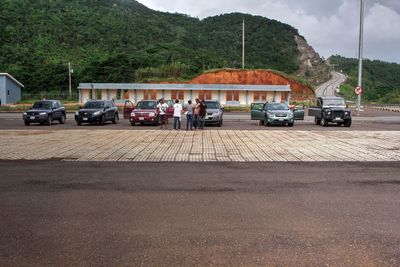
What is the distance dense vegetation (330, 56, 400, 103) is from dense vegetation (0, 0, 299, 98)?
20.0 m

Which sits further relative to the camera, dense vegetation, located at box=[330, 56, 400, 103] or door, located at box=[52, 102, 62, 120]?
dense vegetation, located at box=[330, 56, 400, 103]

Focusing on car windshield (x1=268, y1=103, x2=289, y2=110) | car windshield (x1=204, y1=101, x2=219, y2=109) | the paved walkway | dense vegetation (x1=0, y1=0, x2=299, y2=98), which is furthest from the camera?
dense vegetation (x1=0, y1=0, x2=299, y2=98)

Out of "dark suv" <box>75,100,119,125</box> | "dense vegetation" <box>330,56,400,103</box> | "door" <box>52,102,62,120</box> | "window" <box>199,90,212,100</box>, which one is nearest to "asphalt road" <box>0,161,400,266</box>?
"dark suv" <box>75,100,119,125</box>

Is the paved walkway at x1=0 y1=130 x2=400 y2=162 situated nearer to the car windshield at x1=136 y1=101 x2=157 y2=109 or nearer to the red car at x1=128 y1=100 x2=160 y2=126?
the red car at x1=128 y1=100 x2=160 y2=126

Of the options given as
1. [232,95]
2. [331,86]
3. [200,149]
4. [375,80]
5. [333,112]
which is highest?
[375,80]

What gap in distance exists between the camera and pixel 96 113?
29828 millimetres

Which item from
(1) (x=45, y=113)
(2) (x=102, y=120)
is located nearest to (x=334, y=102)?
(2) (x=102, y=120)

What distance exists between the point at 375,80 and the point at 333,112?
401 ft

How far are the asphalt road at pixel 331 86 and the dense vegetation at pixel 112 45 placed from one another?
12099mm

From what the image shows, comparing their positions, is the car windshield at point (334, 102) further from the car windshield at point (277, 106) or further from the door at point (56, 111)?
the door at point (56, 111)

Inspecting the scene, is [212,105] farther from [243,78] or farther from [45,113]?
[243,78]

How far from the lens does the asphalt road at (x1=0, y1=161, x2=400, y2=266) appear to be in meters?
5.09

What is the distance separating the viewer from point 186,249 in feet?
17.4

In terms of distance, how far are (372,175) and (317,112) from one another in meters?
21.3
